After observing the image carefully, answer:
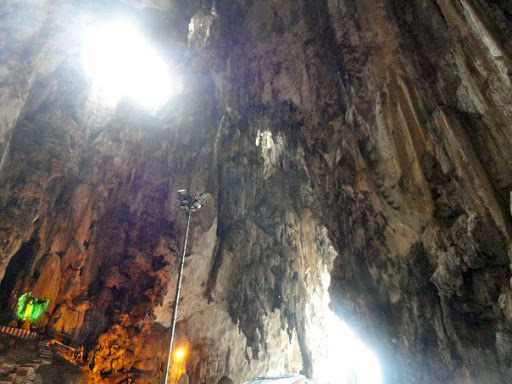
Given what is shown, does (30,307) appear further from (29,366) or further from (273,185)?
(273,185)

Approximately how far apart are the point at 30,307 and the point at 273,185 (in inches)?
566

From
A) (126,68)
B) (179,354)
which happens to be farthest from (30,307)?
(126,68)

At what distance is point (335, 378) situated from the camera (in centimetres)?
1519

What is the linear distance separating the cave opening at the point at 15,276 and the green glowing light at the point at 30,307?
1.38ft

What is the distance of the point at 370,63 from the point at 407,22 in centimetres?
147

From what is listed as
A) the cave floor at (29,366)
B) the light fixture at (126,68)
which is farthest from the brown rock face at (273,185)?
the cave floor at (29,366)

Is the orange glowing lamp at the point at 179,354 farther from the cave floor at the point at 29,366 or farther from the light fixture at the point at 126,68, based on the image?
the light fixture at the point at 126,68

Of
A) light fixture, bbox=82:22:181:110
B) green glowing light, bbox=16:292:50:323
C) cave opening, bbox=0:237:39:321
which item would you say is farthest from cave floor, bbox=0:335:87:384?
light fixture, bbox=82:22:181:110

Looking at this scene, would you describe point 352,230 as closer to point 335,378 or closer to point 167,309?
point 335,378

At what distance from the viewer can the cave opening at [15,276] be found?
579 inches

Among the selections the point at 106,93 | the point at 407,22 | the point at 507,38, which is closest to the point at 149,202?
the point at 106,93

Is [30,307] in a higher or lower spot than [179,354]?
higher

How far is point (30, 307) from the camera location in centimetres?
1444

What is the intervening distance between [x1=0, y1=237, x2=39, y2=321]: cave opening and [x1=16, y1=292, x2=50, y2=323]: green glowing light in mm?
421
